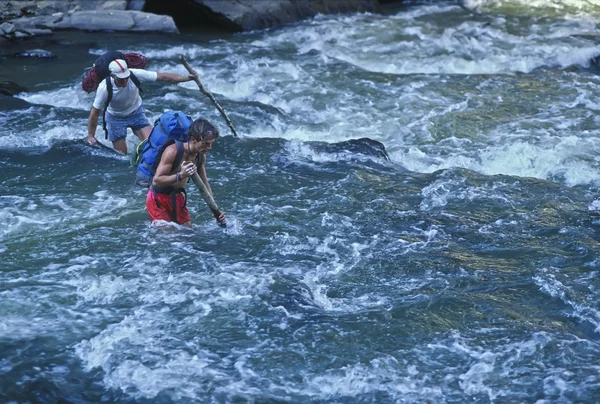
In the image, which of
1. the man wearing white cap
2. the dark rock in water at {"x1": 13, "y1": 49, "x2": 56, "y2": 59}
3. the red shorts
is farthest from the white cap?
the dark rock in water at {"x1": 13, "y1": 49, "x2": 56, "y2": 59}

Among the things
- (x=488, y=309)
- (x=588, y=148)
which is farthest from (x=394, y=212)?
(x=588, y=148)

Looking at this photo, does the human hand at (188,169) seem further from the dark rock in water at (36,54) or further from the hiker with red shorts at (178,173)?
the dark rock in water at (36,54)

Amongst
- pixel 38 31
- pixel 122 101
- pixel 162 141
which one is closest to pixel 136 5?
pixel 38 31

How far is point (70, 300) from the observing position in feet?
23.9

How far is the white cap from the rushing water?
1.40 m

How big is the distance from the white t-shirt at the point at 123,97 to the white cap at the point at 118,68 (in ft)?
0.40

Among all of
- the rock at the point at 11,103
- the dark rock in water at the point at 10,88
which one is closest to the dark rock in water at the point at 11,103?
the rock at the point at 11,103

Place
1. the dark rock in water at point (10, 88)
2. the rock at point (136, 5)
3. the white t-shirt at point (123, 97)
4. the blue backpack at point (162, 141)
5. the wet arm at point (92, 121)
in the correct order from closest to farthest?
1. the blue backpack at point (162, 141)
2. the white t-shirt at point (123, 97)
3. the wet arm at point (92, 121)
4. the dark rock in water at point (10, 88)
5. the rock at point (136, 5)

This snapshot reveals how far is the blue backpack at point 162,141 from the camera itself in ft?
24.4

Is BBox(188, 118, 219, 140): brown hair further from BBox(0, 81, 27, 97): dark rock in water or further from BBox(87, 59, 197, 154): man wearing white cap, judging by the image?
BBox(0, 81, 27, 97): dark rock in water

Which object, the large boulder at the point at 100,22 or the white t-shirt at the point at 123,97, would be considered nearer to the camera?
the white t-shirt at the point at 123,97

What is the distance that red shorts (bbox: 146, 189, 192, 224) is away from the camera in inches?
310

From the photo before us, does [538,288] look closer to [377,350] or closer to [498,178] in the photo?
[377,350]

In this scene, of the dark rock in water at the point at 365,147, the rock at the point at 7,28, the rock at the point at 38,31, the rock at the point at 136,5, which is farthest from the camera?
the rock at the point at 136,5
